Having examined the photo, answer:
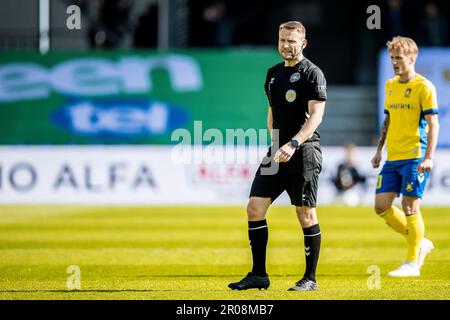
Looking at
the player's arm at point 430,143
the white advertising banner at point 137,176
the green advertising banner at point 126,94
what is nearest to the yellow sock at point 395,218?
the player's arm at point 430,143

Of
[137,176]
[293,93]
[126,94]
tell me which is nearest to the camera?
[293,93]

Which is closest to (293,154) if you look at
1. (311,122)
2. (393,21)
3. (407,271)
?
(311,122)

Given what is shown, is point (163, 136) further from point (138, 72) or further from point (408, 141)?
point (408, 141)

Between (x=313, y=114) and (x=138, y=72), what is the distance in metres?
16.9

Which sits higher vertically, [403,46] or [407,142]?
[403,46]

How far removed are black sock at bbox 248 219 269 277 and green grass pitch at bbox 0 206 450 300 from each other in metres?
0.26

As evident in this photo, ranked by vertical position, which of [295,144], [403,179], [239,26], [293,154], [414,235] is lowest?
[414,235]

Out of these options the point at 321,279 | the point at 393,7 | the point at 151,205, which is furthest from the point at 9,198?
the point at 321,279

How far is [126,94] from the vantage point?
24.8 meters

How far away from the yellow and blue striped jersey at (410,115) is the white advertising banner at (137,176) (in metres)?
11.9

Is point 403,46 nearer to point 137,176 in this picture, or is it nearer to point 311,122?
point 311,122

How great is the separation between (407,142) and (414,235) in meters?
1.00
